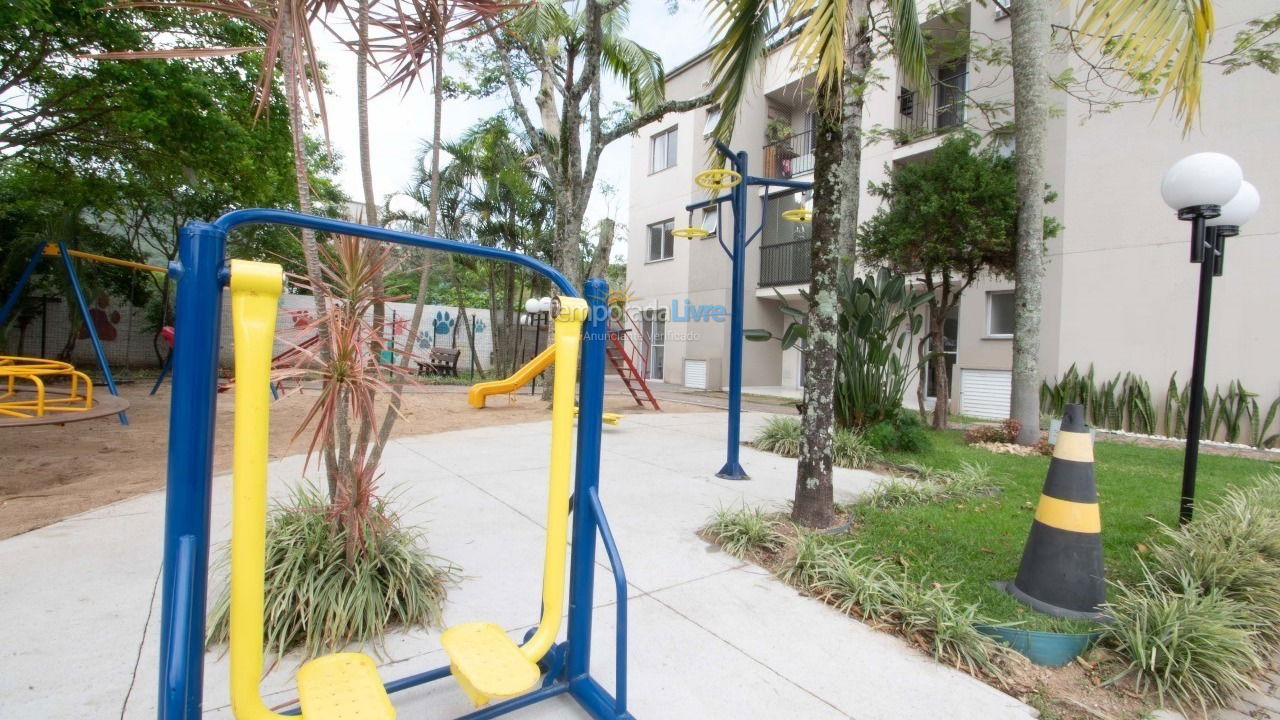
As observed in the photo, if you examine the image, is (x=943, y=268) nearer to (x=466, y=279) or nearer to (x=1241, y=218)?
(x=1241, y=218)

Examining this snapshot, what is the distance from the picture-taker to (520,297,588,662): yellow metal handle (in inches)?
75.8

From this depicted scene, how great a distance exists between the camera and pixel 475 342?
68.1ft

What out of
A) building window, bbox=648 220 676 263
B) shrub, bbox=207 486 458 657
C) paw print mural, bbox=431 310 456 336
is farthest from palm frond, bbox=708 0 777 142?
paw print mural, bbox=431 310 456 336

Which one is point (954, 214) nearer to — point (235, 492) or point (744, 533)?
point (744, 533)

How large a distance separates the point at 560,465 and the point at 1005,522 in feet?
11.8

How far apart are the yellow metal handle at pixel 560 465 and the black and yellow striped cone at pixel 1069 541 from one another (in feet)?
7.65

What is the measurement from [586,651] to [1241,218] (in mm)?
5018

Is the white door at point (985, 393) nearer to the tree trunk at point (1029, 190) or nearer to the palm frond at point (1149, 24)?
the tree trunk at point (1029, 190)

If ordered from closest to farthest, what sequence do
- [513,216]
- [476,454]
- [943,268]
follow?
[476,454] < [943,268] < [513,216]

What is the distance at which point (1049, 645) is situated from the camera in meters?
2.46

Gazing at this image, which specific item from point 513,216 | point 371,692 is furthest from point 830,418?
point 513,216

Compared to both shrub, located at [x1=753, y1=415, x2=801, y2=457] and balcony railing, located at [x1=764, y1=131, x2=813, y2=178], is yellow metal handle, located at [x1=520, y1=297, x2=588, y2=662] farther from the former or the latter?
balcony railing, located at [x1=764, y1=131, x2=813, y2=178]

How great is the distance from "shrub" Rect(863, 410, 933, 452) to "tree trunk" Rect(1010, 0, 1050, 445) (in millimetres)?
2068

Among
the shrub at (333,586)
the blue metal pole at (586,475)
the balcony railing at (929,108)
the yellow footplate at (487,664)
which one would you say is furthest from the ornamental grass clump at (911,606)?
the balcony railing at (929,108)
